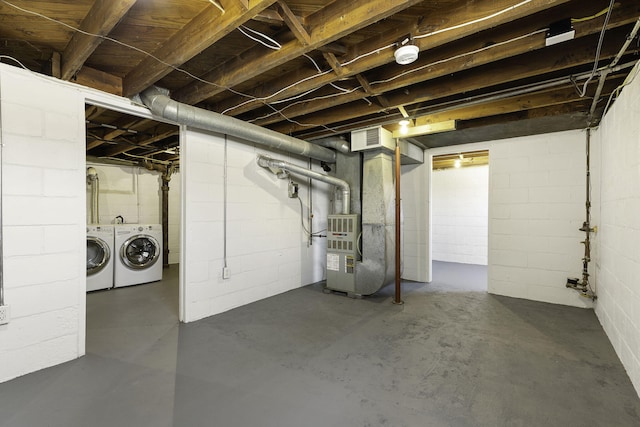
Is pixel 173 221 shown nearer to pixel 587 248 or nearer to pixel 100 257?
pixel 100 257

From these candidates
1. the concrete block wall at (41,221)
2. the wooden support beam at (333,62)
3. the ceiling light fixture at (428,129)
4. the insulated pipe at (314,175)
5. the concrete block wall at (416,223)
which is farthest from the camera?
the concrete block wall at (416,223)

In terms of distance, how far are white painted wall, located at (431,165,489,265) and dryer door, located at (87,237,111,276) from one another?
6.60 meters

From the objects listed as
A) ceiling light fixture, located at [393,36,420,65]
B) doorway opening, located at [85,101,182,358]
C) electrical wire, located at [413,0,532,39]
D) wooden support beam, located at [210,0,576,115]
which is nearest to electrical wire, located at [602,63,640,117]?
wooden support beam, located at [210,0,576,115]

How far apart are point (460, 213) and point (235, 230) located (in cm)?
541

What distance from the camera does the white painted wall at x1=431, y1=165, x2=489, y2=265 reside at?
645 centimetres

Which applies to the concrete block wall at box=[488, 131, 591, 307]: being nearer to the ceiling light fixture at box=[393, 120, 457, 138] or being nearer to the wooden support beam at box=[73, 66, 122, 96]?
the ceiling light fixture at box=[393, 120, 457, 138]

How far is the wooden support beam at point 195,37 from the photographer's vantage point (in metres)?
1.58

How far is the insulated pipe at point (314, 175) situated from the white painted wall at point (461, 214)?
3.79m

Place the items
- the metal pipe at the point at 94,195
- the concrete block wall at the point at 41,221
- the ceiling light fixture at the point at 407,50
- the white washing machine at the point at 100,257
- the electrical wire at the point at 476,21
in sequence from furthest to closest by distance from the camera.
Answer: the metal pipe at the point at 94,195
the white washing machine at the point at 100,257
the concrete block wall at the point at 41,221
the ceiling light fixture at the point at 407,50
the electrical wire at the point at 476,21

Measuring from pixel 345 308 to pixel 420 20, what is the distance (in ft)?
9.49

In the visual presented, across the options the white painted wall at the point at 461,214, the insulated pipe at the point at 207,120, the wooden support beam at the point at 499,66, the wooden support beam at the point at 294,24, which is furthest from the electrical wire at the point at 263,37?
the white painted wall at the point at 461,214

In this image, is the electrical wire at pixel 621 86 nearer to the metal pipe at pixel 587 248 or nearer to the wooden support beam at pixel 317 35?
the metal pipe at pixel 587 248

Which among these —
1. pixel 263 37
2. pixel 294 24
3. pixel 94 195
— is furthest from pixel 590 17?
pixel 94 195

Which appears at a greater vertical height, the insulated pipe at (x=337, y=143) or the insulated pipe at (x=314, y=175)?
the insulated pipe at (x=337, y=143)
